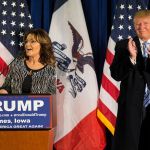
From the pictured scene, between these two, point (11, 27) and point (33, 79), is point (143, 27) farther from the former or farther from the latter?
point (11, 27)

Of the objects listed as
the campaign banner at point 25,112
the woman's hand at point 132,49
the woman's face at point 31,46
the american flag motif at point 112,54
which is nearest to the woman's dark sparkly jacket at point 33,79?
the woman's face at point 31,46

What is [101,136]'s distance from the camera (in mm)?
3859

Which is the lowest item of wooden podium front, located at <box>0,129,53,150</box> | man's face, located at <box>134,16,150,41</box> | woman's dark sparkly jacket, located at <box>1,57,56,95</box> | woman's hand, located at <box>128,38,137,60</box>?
wooden podium front, located at <box>0,129,53,150</box>

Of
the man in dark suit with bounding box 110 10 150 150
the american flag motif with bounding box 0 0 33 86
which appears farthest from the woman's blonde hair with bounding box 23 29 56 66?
the man in dark suit with bounding box 110 10 150 150

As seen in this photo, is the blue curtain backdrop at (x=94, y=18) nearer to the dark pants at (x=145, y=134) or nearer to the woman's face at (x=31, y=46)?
the woman's face at (x=31, y=46)

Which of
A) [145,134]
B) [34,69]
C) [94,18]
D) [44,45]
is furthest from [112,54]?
[145,134]

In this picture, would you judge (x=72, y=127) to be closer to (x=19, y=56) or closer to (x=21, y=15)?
(x=19, y=56)

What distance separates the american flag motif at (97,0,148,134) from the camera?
12.5 feet

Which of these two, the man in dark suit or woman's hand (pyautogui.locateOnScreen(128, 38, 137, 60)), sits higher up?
woman's hand (pyautogui.locateOnScreen(128, 38, 137, 60))

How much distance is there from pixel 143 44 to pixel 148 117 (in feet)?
1.71

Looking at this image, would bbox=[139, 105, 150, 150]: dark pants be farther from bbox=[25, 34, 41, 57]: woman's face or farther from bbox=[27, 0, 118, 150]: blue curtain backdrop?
bbox=[27, 0, 118, 150]: blue curtain backdrop

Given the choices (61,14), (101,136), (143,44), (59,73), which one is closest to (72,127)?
(101,136)

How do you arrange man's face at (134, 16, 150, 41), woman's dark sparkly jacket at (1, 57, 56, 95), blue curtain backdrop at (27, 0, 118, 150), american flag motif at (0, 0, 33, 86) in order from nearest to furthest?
1. man's face at (134, 16, 150, 41)
2. woman's dark sparkly jacket at (1, 57, 56, 95)
3. american flag motif at (0, 0, 33, 86)
4. blue curtain backdrop at (27, 0, 118, 150)

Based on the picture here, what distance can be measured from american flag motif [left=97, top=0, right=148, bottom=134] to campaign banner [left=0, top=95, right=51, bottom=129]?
1.13 metres
